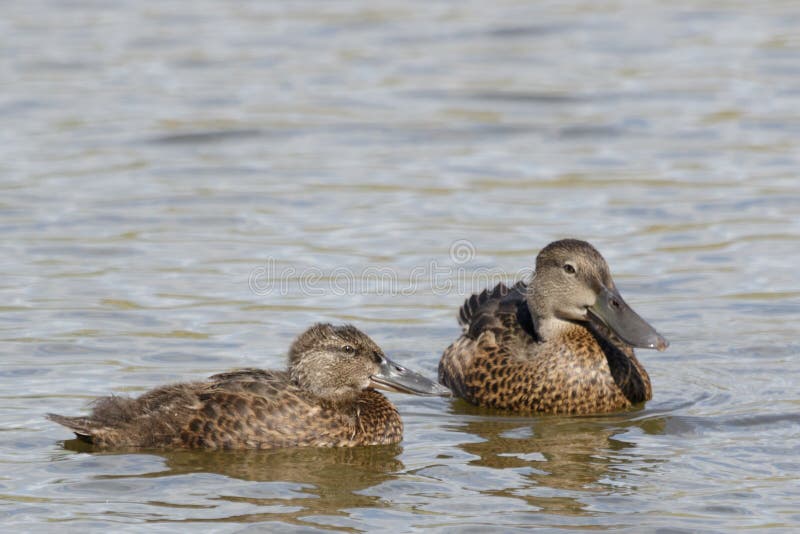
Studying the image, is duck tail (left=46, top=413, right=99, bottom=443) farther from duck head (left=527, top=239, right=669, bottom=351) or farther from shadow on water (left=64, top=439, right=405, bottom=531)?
duck head (left=527, top=239, right=669, bottom=351)

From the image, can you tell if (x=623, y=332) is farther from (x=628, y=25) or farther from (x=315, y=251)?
(x=628, y=25)

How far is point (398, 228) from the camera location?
45.9 ft

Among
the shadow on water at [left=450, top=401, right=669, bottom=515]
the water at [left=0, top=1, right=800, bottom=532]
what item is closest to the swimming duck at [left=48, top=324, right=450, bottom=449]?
the water at [left=0, top=1, right=800, bottom=532]

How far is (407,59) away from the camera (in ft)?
67.8

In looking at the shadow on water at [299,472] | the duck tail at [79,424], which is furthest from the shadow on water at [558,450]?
the duck tail at [79,424]

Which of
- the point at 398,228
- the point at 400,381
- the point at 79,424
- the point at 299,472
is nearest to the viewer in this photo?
the point at 299,472

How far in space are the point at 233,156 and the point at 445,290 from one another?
4.70 m

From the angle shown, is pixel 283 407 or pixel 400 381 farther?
pixel 400 381

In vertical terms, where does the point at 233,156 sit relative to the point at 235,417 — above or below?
above

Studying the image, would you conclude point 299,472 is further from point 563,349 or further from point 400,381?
point 563,349

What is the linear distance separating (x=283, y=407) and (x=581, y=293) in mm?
2152

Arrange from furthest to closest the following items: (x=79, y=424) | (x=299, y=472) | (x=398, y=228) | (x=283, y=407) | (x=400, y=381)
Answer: (x=398, y=228), (x=400, y=381), (x=283, y=407), (x=79, y=424), (x=299, y=472)

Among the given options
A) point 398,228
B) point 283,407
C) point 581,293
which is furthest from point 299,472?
point 398,228

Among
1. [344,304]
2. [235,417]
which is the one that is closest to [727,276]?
[344,304]
